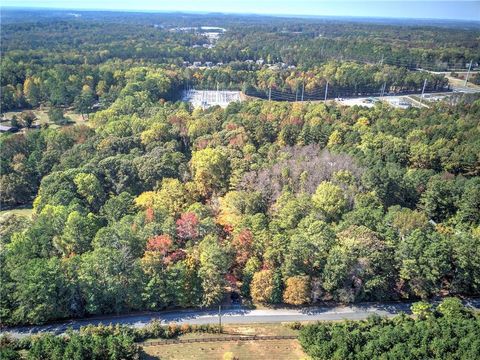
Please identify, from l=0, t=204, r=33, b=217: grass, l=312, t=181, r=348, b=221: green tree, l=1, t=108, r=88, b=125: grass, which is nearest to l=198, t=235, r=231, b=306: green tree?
A: l=312, t=181, r=348, b=221: green tree

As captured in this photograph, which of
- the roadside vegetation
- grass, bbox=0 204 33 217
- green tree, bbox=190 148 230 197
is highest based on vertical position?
green tree, bbox=190 148 230 197

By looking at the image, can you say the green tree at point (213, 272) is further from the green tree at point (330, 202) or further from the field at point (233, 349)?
the green tree at point (330, 202)

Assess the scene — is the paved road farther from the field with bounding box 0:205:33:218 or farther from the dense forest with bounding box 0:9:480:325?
the field with bounding box 0:205:33:218

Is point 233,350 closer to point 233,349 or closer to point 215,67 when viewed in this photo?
point 233,349

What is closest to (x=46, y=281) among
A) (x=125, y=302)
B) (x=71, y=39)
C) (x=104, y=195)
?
(x=125, y=302)

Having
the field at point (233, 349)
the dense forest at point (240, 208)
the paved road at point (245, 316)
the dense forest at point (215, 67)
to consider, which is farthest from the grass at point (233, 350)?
the dense forest at point (215, 67)

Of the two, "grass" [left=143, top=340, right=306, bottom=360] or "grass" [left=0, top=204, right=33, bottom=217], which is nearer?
"grass" [left=143, top=340, right=306, bottom=360]

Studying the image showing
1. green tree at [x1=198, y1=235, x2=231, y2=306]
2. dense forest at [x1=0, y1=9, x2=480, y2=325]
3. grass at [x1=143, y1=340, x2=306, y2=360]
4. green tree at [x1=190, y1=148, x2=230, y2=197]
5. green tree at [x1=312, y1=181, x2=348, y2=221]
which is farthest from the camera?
green tree at [x1=190, y1=148, x2=230, y2=197]
